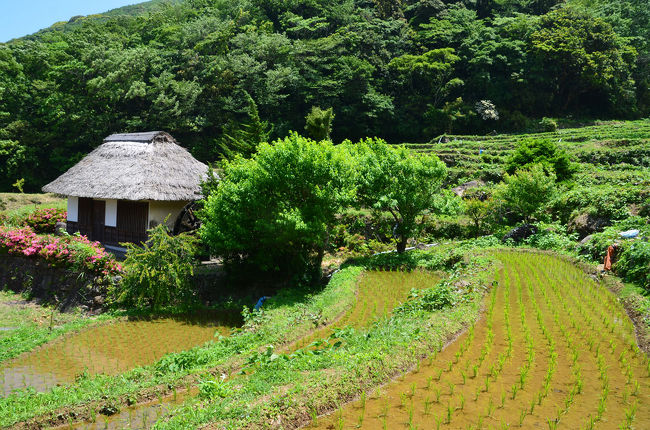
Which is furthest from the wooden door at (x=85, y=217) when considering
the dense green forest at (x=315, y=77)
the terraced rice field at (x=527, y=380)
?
the terraced rice field at (x=527, y=380)

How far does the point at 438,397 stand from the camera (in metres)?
5.86

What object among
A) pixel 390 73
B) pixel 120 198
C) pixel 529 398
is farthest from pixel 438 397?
pixel 390 73

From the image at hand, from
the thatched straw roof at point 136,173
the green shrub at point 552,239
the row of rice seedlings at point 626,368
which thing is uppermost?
the thatched straw roof at point 136,173

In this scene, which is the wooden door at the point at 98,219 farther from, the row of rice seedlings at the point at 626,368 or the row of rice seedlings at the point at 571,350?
the row of rice seedlings at the point at 626,368

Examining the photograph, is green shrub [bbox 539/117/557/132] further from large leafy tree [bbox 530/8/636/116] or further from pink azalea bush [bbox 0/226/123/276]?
pink azalea bush [bbox 0/226/123/276]

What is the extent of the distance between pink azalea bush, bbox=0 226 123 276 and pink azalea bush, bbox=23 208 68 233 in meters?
4.11

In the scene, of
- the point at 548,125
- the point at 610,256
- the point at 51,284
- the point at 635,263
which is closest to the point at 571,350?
the point at 635,263

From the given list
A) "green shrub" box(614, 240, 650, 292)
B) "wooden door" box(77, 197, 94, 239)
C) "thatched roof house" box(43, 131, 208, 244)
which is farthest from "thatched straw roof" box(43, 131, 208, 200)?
"green shrub" box(614, 240, 650, 292)

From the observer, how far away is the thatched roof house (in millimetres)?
17641

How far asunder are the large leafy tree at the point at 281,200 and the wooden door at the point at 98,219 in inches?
291

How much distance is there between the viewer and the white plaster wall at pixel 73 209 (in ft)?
66.4

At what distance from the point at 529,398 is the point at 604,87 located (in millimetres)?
46303

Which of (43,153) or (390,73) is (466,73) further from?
(43,153)

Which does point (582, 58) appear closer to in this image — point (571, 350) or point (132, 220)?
point (132, 220)
